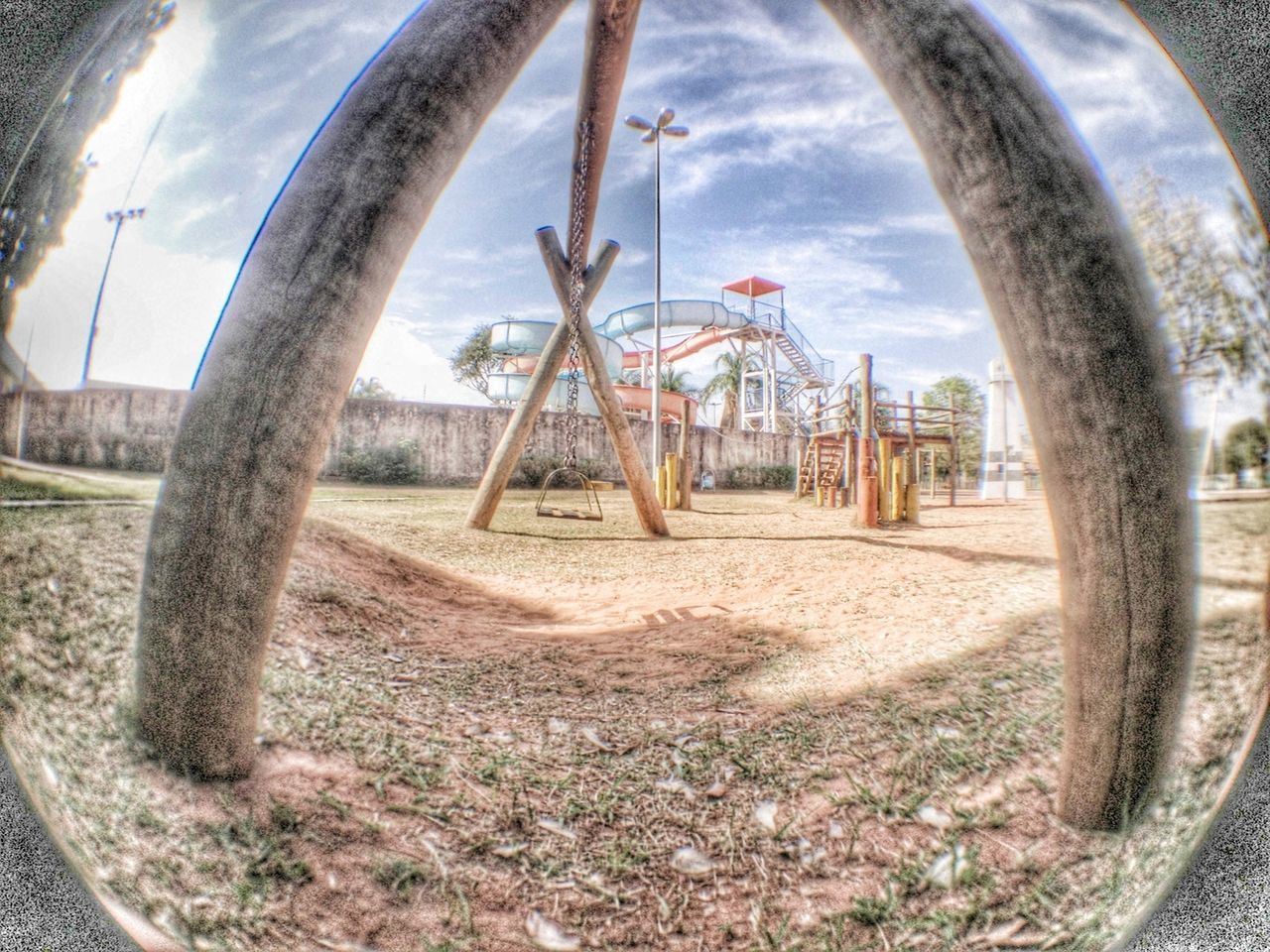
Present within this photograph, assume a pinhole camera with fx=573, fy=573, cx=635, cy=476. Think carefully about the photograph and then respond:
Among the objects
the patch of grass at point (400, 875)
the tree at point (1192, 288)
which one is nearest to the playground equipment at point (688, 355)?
the tree at point (1192, 288)

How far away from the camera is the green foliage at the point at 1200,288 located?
0.47 metres

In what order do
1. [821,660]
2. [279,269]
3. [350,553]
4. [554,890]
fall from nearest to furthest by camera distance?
[554,890] < [279,269] < [821,660] < [350,553]

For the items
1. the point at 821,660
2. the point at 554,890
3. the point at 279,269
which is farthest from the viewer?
the point at 821,660

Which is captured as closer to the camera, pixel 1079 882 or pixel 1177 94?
pixel 1079 882

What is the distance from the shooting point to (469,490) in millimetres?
817

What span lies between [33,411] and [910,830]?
2.74 ft

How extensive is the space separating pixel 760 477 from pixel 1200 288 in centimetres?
50

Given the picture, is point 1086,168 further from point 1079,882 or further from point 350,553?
point 350,553

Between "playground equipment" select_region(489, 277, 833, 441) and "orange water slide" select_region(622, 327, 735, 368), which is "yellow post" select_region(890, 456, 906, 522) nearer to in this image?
"playground equipment" select_region(489, 277, 833, 441)

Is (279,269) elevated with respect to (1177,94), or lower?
lower

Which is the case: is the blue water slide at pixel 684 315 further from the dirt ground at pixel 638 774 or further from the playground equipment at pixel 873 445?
the dirt ground at pixel 638 774

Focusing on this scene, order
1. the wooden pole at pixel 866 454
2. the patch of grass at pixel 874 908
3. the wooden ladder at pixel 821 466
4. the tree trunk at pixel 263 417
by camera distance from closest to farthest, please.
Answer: the patch of grass at pixel 874 908 < the tree trunk at pixel 263 417 < the wooden pole at pixel 866 454 < the wooden ladder at pixel 821 466

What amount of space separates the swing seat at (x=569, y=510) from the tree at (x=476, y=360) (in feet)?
1.18

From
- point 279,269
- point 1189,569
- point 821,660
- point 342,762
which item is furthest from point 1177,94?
point 342,762
